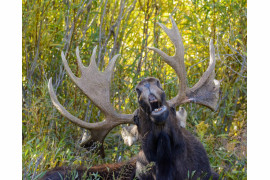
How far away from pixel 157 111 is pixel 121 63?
2595 millimetres

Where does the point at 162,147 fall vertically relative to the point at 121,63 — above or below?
below

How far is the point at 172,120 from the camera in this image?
13.5 ft

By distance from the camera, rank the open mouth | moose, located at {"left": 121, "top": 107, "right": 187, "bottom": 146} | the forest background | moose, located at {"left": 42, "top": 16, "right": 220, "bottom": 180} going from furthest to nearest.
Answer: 1. the forest background
2. moose, located at {"left": 121, "top": 107, "right": 187, "bottom": 146}
3. moose, located at {"left": 42, "top": 16, "right": 220, "bottom": 180}
4. the open mouth

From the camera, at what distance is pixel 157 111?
3.77 m

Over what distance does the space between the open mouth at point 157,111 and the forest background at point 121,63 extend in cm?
137

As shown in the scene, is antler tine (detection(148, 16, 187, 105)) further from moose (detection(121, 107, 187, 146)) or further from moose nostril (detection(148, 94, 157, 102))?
moose nostril (detection(148, 94, 157, 102))

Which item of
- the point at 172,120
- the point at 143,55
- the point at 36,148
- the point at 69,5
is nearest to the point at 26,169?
the point at 36,148

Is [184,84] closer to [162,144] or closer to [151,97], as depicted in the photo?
[162,144]

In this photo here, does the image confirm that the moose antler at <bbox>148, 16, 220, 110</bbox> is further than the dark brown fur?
Yes

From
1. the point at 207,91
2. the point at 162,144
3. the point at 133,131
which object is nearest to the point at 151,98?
the point at 162,144

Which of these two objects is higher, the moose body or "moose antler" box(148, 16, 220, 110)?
"moose antler" box(148, 16, 220, 110)

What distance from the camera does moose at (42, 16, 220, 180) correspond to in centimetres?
388

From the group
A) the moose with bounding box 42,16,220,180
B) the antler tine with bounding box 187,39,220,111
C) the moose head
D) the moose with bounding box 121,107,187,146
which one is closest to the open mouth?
the moose with bounding box 42,16,220,180

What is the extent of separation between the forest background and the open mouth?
137cm
